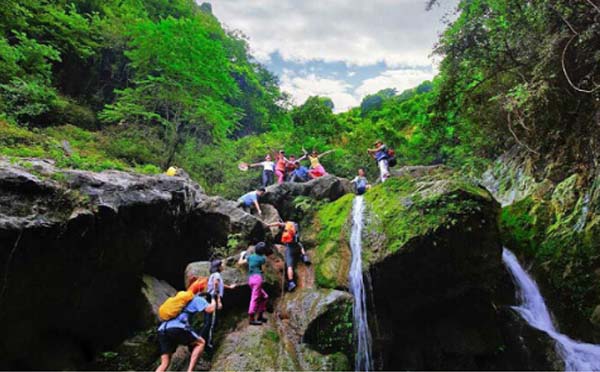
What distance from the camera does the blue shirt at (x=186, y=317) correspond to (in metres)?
5.50

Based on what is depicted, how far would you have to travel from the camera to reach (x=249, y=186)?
59.0 feet

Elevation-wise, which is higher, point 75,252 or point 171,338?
point 75,252

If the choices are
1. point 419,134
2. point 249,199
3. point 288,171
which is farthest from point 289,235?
point 419,134

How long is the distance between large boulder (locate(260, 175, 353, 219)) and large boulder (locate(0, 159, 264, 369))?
4.26m

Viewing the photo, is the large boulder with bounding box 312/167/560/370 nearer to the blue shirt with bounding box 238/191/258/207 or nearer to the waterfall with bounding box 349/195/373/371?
the waterfall with bounding box 349/195/373/371

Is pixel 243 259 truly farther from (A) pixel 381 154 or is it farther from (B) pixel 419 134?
(B) pixel 419 134

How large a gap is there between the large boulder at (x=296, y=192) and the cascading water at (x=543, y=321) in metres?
6.48

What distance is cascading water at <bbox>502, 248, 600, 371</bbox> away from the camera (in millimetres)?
7277

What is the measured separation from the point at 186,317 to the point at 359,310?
4278 millimetres

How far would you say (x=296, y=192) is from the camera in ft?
41.9

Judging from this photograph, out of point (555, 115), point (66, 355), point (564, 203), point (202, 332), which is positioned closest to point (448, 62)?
point (555, 115)

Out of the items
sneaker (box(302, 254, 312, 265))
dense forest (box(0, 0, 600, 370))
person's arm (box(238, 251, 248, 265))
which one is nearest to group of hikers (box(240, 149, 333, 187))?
dense forest (box(0, 0, 600, 370))

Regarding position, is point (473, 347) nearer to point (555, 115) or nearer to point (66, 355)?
point (555, 115)

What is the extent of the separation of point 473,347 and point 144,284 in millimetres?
8880
